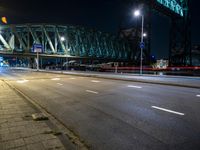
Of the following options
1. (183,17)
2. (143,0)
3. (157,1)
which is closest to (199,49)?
(183,17)

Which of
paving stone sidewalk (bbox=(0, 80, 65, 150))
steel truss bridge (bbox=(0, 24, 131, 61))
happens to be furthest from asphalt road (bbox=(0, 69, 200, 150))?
steel truss bridge (bbox=(0, 24, 131, 61))

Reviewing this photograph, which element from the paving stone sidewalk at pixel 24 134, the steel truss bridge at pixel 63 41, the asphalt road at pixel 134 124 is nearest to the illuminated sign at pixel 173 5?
the steel truss bridge at pixel 63 41

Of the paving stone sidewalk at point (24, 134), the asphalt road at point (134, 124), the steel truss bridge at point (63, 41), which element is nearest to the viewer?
the paving stone sidewalk at point (24, 134)

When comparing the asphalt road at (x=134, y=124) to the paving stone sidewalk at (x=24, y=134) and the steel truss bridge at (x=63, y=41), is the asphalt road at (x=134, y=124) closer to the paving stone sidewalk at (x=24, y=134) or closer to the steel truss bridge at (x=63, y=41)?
the paving stone sidewalk at (x=24, y=134)

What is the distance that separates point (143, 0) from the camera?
63.1m

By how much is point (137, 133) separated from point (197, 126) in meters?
1.88

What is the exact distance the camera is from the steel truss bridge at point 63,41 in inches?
3521

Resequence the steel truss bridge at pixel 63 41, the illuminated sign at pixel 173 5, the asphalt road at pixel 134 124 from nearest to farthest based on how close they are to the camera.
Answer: the asphalt road at pixel 134 124 < the illuminated sign at pixel 173 5 < the steel truss bridge at pixel 63 41

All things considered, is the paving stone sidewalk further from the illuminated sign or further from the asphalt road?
the illuminated sign

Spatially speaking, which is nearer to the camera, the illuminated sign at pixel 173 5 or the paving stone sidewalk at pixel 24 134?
the paving stone sidewalk at pixel 24 134

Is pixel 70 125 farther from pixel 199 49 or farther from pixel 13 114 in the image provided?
pixel 199 49

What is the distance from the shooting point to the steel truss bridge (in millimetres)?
89438

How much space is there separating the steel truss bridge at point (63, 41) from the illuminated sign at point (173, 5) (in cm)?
3967

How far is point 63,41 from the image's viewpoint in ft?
341
